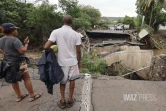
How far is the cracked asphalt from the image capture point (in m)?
3.69

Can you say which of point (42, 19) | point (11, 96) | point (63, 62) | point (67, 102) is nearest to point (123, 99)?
point (67, 102)

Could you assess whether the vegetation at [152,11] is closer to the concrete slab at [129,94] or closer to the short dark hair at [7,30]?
the concrete slab at [129,94]

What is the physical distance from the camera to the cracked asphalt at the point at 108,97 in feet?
12.1

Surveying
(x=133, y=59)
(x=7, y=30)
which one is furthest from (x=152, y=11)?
(x=7, y=30)

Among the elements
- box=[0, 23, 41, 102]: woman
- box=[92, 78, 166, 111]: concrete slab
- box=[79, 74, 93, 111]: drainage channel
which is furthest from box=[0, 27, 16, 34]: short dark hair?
box=[92, 78, 166, 111]: concrete slab

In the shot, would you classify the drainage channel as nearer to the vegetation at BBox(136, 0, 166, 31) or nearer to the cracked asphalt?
the cracked asphalt

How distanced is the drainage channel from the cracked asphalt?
49 mm

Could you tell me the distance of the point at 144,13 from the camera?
28.7m

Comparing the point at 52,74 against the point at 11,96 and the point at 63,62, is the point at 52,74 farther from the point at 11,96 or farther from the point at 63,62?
the point at 11,96

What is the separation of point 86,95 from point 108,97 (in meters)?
0.51

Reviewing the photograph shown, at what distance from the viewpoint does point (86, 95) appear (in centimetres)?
424

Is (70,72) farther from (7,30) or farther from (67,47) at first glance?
(7,30)

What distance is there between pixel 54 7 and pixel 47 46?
13.5 meters

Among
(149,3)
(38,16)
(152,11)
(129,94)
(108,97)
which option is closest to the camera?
(108,97)
